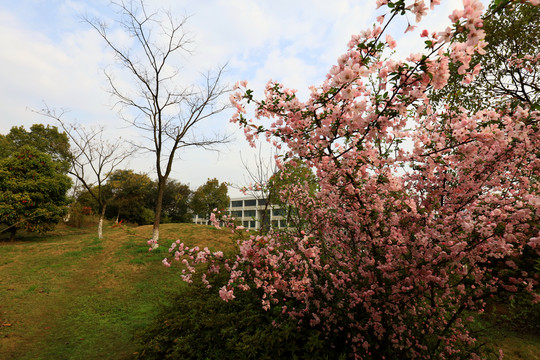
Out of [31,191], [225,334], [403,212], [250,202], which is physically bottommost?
[225,334]

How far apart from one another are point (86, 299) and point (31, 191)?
14391mm

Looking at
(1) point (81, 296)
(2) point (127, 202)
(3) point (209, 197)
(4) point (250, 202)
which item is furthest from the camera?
(4) point (250, 202)

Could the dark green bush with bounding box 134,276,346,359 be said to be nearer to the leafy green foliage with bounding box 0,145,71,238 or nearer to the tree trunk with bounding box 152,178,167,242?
the tree trunk with bounding box 152,178,167,242

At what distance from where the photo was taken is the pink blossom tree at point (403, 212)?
2861 millimetres

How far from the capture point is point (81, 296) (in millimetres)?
8805

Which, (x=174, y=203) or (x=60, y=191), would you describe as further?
(x=174, y=203)

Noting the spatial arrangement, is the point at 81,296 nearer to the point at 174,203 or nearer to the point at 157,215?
the point at 157,215

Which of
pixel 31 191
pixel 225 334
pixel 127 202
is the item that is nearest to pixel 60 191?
pixel 31 191

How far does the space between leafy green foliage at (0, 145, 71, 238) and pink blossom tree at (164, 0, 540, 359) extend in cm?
1944

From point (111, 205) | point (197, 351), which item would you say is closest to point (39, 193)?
point (111, 205)

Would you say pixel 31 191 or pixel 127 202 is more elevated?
pixel 127 202

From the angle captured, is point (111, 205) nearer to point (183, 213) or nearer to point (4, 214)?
point (183, 213)

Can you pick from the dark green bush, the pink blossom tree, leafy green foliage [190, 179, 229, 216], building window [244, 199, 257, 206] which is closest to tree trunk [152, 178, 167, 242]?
the dark green bush

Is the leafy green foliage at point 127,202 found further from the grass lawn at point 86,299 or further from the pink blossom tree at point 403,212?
the pink blossom tree at point 403,212
